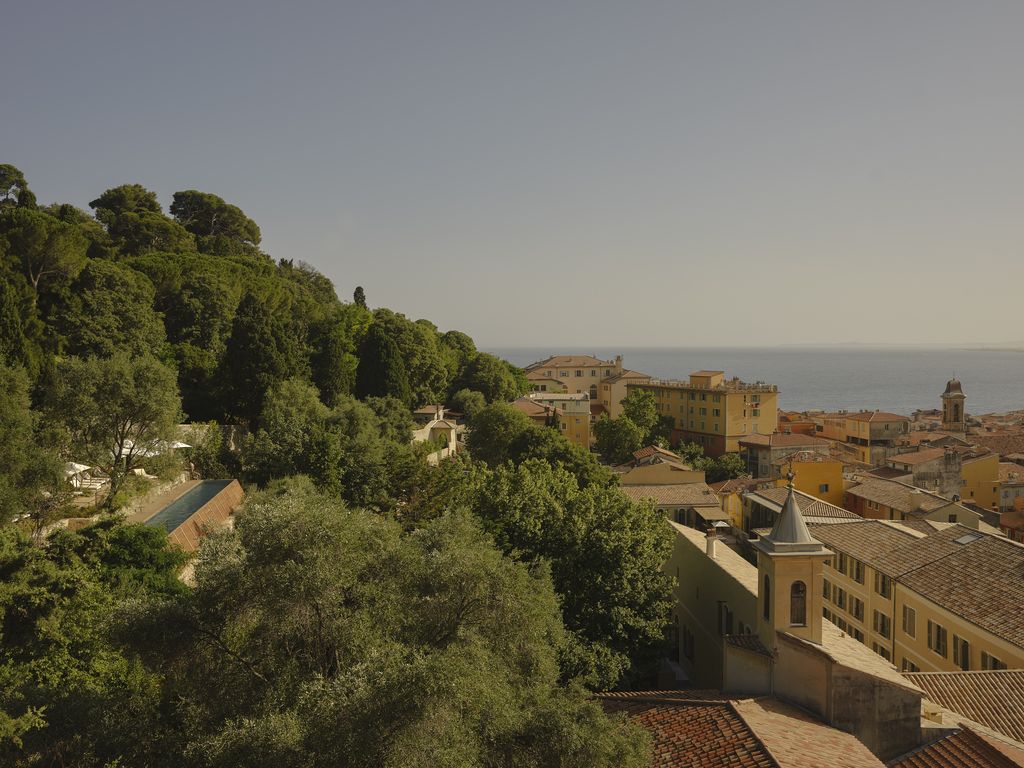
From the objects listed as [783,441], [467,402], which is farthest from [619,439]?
[783,441]

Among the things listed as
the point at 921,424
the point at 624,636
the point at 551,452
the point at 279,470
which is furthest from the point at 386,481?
the point at 921,424

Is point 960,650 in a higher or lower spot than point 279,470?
lower

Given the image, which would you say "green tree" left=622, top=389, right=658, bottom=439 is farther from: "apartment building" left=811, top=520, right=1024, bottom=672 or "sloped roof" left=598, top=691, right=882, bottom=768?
"sloped roof" left=598, top=691, right=882, bottom=768

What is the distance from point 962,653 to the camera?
784 inches

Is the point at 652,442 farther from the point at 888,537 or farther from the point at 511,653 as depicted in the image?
A: the point at 511,653

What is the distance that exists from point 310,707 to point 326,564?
1813mm

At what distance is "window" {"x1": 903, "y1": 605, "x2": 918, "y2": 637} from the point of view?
22094mm

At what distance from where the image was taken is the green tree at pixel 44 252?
36.5 metres

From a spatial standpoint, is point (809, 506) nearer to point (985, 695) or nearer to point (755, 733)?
point (985, 695)

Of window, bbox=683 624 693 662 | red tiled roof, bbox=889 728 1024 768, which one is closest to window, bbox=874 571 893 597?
window, bbox=683 624 693 662

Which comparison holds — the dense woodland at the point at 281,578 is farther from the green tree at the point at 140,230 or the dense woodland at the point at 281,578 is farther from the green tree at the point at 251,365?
the green tree at the point at 140,230

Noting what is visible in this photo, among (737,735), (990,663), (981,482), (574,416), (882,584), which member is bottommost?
(981,482)

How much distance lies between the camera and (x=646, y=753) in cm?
1112

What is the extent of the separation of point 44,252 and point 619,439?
39931mm
